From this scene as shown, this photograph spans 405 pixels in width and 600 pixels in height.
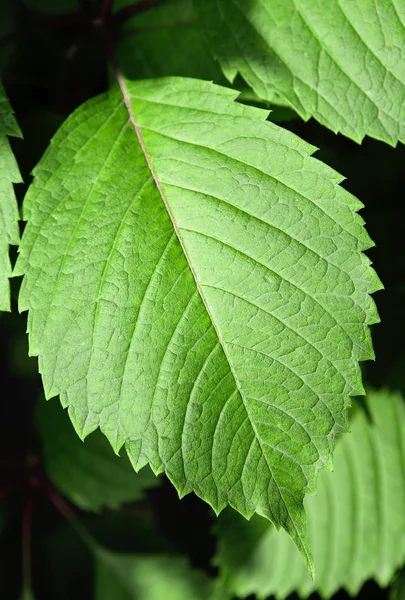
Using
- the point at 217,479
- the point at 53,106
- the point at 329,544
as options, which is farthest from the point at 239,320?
the point at 329,544

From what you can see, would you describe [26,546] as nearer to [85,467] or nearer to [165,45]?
[85,467]

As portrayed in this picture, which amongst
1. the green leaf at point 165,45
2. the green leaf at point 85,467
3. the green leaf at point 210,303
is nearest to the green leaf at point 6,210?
the green leaf at point 210,303

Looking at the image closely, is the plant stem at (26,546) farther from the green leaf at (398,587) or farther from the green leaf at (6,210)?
the green leaf at (6,210)

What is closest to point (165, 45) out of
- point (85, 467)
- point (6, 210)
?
point (6, 210)

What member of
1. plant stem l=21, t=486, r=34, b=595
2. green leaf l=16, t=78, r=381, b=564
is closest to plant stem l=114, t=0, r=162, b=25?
green leaf l=16, t=78, r=381, b=564

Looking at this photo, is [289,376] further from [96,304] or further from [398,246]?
[398,246]
